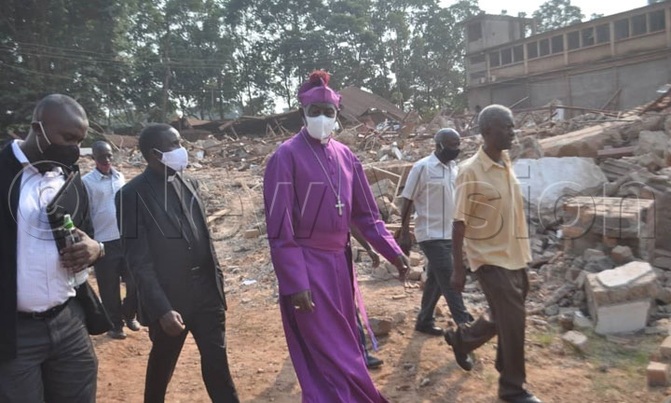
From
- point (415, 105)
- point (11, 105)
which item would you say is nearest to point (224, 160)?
point (11, 105)

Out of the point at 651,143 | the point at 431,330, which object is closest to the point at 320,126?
the point at 431,330

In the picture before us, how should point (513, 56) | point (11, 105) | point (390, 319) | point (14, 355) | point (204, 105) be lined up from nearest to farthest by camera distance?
1. point (14, 355)
2. point (390, 319)
3. point (11, 105)
4. point (513, 56)
5. point (204, 105)

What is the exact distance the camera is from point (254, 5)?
1582 inches

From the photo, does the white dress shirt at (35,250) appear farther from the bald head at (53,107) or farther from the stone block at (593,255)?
the stone block at (593,255)

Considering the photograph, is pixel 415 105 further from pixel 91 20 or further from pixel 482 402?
pixel 482 402

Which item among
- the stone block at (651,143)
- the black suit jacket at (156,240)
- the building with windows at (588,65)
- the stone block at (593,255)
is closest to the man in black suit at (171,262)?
the black suit jacket at (156,240)

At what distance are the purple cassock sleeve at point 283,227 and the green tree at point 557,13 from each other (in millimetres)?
56538

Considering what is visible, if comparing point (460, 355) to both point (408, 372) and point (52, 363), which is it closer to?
point (408, 372)

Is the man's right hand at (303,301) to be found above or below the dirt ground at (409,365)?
above

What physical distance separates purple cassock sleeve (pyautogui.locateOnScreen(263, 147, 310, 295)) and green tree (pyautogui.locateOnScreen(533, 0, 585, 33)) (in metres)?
56.5

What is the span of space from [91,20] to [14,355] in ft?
89.9

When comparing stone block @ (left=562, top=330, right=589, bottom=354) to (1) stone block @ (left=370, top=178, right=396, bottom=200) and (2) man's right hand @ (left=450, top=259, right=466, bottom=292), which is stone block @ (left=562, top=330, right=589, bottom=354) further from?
(1) stone block @ (left=370, top=178, right=396, bottom=200)

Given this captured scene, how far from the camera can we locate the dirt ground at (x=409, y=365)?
400 centimetres

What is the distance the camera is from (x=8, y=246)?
7.45ft
